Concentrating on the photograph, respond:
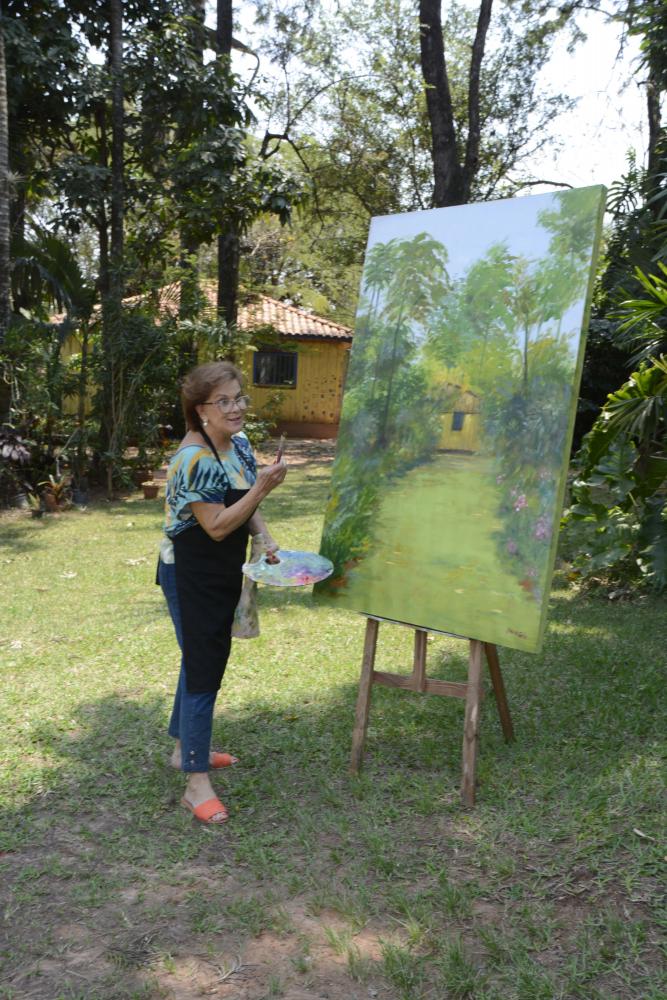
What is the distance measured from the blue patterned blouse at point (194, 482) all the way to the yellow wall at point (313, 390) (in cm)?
2018

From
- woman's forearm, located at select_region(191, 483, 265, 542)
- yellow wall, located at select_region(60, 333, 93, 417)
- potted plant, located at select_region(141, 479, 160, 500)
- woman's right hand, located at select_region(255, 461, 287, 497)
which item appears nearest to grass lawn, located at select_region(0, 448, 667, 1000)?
woman's forearm, located at select_region(191, 483, 265, 542)

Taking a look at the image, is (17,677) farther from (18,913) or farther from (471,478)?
(471,478)

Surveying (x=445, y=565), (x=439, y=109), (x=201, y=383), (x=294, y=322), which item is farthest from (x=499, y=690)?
(x=294, y=322)

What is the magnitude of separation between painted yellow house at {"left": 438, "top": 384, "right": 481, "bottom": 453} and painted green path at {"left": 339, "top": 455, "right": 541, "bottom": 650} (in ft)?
0.19

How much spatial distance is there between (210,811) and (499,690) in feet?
4.52

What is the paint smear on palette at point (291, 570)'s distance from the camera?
3.32m

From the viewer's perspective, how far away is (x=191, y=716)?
3340 mm

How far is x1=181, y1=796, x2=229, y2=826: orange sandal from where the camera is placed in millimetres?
3430

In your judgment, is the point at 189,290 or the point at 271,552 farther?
the point at 189,290

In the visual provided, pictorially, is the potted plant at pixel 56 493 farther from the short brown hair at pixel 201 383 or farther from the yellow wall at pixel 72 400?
the short brown hair at pixel 201 383

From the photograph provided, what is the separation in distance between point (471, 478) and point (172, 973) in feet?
6.61

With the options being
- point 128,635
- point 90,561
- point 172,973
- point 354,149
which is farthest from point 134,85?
point 172,973

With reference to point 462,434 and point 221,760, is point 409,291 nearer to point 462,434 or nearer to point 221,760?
point 462,434

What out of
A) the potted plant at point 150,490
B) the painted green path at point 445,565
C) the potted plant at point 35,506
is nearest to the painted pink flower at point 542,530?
the painted green path at point 445,565
